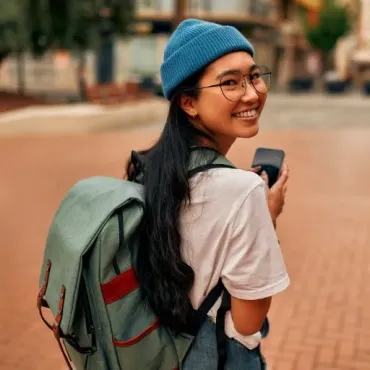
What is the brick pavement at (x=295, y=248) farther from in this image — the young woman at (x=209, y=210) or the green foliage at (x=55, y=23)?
the green foliage at (x=55, y=23)

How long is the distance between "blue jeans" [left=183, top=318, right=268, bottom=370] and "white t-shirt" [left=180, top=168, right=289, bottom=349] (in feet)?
0.46

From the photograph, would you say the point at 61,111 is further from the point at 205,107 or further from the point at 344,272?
the point at 205,107

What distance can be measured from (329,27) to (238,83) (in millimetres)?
44979

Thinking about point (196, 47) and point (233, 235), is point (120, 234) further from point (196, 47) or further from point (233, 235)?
point (196, 47)

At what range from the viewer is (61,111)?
55.7 ft

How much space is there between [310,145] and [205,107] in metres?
12.7

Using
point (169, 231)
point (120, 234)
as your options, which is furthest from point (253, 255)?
point (120, 234)

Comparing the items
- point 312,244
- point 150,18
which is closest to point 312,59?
point 150,18

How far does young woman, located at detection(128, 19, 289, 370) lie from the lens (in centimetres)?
154

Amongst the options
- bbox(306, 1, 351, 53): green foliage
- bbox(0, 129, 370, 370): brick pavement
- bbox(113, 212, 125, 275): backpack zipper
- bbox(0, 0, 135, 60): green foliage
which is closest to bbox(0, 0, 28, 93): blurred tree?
bbox(0, 0, 135, 60): green foliage

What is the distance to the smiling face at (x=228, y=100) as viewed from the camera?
1.62 m

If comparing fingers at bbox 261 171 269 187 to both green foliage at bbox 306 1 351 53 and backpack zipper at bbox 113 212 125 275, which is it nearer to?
backpack zipper at bbox 113 212 125 275

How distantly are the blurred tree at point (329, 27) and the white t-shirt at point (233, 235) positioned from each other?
148 feet

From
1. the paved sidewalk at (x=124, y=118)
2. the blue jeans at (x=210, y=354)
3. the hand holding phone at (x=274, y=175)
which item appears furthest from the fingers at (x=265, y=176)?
the paved sidewalk at (x=124, y=118)
